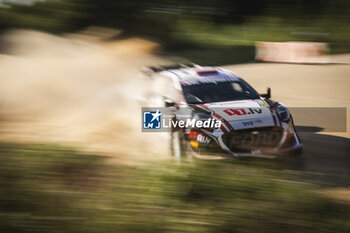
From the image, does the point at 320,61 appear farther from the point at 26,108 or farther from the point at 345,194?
the point at 345,194

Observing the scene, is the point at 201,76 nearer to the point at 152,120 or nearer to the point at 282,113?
the point at 152,120

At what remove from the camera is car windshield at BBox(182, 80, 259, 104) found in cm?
808

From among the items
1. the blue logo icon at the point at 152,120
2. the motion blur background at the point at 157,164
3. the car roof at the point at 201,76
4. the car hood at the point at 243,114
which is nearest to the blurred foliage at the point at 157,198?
the motion blur background at the point at 157,164

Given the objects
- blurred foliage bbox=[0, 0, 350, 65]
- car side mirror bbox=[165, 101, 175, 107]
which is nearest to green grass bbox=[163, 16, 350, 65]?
blurred foliage bbox=[0, 0, 350, 65]

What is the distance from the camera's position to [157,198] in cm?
444

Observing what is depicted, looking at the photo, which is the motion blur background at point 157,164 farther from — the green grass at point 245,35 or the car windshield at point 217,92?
the car windshield at point 217,92

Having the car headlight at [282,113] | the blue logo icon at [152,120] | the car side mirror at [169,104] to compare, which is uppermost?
the car side mirror at [169,104]

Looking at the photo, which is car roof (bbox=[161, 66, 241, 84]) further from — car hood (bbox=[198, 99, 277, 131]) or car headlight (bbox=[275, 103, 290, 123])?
car headlight (bbox=[275, 103, 290, 123])

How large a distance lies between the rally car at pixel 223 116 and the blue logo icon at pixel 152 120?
22cm

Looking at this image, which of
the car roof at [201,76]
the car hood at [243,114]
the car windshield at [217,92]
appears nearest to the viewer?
the car hood at [243,114]

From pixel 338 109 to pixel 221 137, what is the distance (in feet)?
22.8

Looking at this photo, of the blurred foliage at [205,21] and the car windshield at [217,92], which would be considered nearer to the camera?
the blurred foliage at [205,21]

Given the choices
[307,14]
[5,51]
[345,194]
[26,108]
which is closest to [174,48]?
[307,14]

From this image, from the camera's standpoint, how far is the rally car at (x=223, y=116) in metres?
6.47
